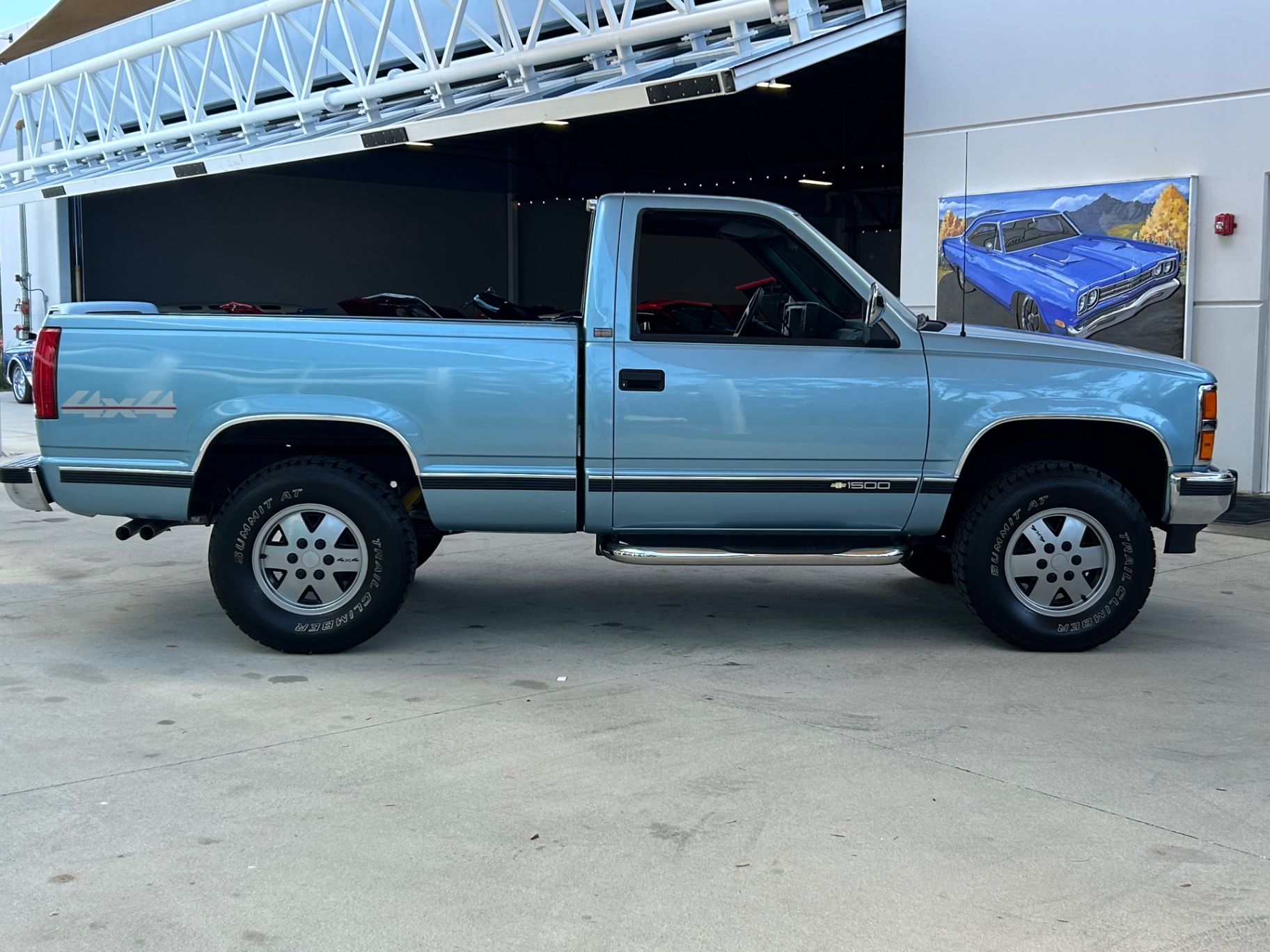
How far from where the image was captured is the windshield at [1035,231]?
12.1m

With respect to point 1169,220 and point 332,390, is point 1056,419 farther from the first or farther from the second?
point 1169,220

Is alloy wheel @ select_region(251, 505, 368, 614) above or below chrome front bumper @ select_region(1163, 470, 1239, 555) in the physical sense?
below

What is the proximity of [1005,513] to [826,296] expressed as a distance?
4.35 ft

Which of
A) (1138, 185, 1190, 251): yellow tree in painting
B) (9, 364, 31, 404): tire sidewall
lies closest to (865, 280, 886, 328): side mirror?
(1138, 185, 1190, 251): yellow tree in painting

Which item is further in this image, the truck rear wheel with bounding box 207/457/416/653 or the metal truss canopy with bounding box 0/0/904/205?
the metal truss canopy with bounding box 0/0/904/205

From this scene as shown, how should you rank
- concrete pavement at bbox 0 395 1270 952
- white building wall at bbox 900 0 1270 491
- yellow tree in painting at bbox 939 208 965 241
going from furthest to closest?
1. yellow tree in painting at bbox 939 208 965 241
2. white building wall at bbox 900 0 1270 491
3. concrete pavement at bbox 0 395 1270 952

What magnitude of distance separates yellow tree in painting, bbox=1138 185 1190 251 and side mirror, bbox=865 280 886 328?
261 inches

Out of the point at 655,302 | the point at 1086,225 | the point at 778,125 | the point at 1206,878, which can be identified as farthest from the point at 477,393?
the point at 778,125

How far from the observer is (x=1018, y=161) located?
12.4 metres

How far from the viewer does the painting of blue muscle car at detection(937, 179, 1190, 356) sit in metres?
11.5

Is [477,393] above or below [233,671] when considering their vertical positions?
above

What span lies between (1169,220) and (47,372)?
9381mm

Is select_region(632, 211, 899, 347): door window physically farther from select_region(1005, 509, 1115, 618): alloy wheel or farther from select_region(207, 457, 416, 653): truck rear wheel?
select_region(207, 457, 416, 653): truck rear wheel

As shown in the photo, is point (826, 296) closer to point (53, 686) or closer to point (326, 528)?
point (326, 528)
